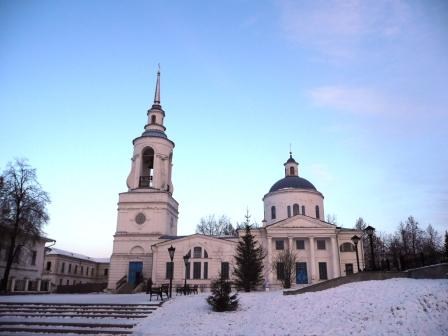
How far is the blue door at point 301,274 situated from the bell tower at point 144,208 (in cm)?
1487

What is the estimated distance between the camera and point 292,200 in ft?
153

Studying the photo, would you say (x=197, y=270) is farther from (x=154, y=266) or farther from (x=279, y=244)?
(x=279, y=244)

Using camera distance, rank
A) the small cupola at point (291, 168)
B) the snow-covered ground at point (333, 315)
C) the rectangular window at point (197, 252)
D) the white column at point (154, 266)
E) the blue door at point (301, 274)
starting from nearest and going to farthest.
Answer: the snow-covered ground at point (333, 315) < the white column at point (154, 266) < the rectangular window at point (197, 252) < the blue door at point (301, 274) < the small cupola at point (291, 168)

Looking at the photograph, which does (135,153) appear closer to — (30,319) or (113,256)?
(113,256)

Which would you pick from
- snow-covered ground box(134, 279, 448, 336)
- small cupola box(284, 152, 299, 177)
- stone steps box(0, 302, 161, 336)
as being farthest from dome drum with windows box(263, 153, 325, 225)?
stone steps box(0, 302, 161, 336)

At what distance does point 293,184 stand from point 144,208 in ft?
58.5

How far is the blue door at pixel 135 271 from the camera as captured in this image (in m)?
41.4

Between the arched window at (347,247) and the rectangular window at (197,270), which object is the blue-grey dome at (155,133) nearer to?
the rectangular window at (197,270)

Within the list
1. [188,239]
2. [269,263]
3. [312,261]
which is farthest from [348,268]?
[188,239]

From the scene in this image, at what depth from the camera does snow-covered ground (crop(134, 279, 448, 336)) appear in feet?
43.5

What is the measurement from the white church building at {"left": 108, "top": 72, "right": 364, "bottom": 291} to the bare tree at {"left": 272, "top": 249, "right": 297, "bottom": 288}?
1.19 m

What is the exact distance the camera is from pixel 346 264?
43.0m

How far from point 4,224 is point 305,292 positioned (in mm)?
27337

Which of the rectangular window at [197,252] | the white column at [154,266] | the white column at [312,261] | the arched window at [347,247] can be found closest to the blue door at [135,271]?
the white column at [154,266]
